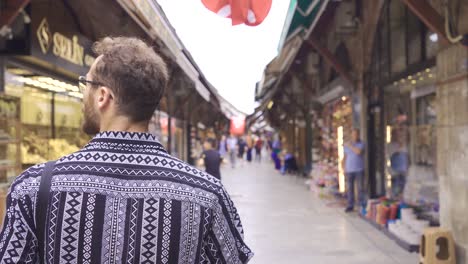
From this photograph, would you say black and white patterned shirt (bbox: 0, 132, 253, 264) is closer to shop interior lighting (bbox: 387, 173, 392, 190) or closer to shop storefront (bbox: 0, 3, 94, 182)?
shop storefront (bbox: 0, 3, 94, 182)

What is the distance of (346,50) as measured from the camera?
12664 millimetres

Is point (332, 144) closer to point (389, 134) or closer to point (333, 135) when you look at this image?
point (333, 135)

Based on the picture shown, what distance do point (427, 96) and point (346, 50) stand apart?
5.36 m

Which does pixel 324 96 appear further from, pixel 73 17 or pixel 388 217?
pixel 73 17

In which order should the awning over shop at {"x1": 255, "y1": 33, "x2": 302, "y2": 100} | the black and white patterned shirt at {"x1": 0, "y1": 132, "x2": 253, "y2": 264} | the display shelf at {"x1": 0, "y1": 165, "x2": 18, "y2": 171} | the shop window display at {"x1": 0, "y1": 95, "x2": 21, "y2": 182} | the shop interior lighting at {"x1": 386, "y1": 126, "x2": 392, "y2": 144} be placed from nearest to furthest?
the black and white patterned shirt at {"x1": 0, "y1": 132, "x2": 253, "y2": 264}
the display shelf at {"x1": 0, "y1": 165, "x2": 18, "y2": 171}
the shop window display at {"x1": 0, "y1": 95, "x2": 21, "y2": 182}
the shop interior lighting at {"x1": 386, "y1": 126, "x2": 392, "y2": 144}
the awning over shop at {"x1": 255, "y1": 33, "x2": 302, "y2": 100}

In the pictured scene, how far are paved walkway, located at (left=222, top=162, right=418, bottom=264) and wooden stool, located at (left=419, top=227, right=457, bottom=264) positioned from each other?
2.34 feet

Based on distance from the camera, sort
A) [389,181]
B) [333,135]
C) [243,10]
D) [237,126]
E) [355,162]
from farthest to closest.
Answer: [237,126]
[333,135]
[355,162]
[389,181]
[243,10]

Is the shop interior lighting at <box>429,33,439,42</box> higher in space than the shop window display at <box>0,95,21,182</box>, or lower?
higher

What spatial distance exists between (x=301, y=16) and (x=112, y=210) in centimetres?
858

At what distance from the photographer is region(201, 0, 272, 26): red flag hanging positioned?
5.05 m

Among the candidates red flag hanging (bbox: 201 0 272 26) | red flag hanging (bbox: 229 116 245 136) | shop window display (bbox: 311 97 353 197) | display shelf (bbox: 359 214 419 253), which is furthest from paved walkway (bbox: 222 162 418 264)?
red flag hanging (bbox: 229 116 245 136)

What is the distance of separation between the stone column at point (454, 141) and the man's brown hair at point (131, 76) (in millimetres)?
4814

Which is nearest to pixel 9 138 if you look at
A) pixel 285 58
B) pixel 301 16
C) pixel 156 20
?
pixel 156 20

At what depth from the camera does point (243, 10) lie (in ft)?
16.8
